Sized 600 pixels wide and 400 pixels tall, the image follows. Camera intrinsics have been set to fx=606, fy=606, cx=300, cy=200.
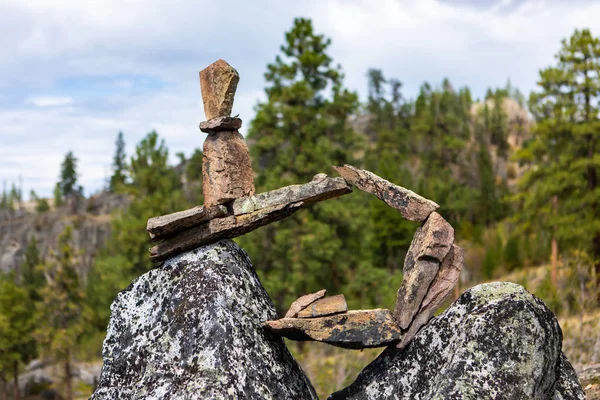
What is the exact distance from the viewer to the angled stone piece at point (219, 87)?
684 centimetres

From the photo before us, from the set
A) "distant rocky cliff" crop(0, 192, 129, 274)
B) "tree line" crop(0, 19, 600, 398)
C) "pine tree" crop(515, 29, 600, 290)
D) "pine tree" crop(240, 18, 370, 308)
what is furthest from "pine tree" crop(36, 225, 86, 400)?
"distant rocky cliff" crop(0, 192, 129, 274)

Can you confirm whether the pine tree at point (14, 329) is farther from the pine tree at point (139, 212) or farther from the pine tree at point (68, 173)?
the pine tree at point (68, 173)

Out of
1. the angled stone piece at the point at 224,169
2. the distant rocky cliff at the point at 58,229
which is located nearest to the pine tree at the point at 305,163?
the angled stone piece at the point at 224,169

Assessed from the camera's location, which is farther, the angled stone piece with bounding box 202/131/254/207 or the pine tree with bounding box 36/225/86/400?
the pine tree with bounding box 36/225/86/400

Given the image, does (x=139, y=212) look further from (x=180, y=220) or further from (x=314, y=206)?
(x=180, y=220)

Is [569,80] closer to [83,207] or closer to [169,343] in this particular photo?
[169,343]

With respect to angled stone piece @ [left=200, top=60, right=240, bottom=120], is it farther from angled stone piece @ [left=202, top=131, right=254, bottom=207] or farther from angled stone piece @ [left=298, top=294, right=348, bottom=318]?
angled stone piece @ [left=298, top=294, right=348, bottom=318]

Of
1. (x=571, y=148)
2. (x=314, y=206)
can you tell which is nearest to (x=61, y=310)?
(x=314, y=206)

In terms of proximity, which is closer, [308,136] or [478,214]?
[308,136]

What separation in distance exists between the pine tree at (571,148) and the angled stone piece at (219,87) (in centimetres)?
2475

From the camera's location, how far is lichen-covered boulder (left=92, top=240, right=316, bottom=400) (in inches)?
223

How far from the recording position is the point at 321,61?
1241 inches

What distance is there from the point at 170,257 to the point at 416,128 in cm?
6743

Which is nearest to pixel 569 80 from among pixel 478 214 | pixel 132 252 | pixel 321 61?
pixel 321 61
